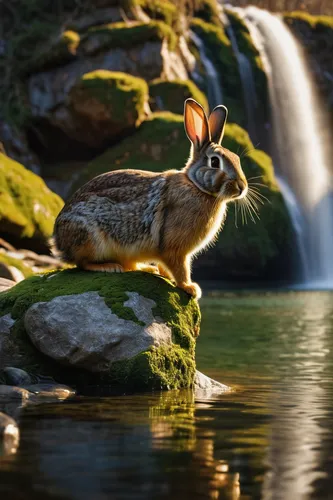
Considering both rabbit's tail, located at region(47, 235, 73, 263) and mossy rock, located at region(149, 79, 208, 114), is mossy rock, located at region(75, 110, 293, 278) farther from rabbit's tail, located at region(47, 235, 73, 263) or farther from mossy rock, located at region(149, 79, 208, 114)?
rabbit's tail, located at region(47, 235, 73, 263)

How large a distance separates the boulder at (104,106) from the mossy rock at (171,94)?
1.66 meters

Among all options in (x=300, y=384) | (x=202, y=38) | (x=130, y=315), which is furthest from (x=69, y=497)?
(x=202, y=38)

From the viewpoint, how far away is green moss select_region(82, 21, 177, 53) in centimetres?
3297

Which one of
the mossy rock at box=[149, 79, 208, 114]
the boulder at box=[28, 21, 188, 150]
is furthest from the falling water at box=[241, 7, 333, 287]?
the boulder at box=[28, 21, 188, 150]

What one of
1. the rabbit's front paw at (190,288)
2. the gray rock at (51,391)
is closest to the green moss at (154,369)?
the gray rock at (51,391)

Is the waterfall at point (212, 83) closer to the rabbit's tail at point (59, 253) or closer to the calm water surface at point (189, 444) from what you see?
the calm water surface at point (189, 444)

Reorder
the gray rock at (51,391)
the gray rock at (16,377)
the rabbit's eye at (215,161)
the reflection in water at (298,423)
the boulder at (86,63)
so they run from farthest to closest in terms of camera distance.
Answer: the boulder at (86,63), the rabbit's eye at (215,161), the gray rock at (16,377), the gray rock at (51,391), the reflection in water at (298,423)

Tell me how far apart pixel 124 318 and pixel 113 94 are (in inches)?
913

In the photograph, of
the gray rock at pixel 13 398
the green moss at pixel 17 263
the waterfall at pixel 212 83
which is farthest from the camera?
the waterfall at pixel 212 83

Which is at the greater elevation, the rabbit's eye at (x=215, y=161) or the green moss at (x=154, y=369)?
the rabbit's eye at (x=215, y=161)

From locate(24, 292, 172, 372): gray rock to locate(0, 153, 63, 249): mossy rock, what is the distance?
8.16 meters

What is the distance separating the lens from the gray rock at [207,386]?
8.60 m

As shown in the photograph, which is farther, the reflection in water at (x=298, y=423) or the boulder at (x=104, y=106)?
the boulder at (x=104, y=106)

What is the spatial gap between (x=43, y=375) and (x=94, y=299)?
869mm
